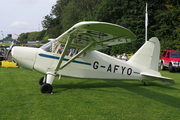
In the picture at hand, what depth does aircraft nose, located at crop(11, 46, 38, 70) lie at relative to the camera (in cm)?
643

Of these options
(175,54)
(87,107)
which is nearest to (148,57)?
(87,107)

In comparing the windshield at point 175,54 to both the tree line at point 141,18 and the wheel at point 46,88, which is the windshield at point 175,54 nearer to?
the tree line at point 141,18

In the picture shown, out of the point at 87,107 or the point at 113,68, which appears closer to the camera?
the point at 87,107

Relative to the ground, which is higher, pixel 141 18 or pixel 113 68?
pixel 141 18

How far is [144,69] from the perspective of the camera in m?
A: 7.78

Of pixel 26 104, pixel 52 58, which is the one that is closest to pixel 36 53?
pixel 52 58

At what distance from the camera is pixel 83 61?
7.16 metres

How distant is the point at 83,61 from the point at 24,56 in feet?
7.83

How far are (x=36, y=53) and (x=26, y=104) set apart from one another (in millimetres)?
2474

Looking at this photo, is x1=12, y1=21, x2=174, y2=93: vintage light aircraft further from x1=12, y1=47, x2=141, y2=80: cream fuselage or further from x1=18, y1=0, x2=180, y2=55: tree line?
x1=18, y1=0, x2=180, y2=55: tree line

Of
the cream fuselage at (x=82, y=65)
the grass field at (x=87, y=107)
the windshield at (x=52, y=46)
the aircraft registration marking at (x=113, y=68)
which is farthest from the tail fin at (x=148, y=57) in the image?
the windshield at (x=52, y=46)

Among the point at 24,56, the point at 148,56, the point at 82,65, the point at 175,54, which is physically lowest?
the point at 82,65

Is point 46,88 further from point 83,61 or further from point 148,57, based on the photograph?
point 148,57

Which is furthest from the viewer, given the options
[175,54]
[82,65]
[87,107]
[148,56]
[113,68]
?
[175,54]
